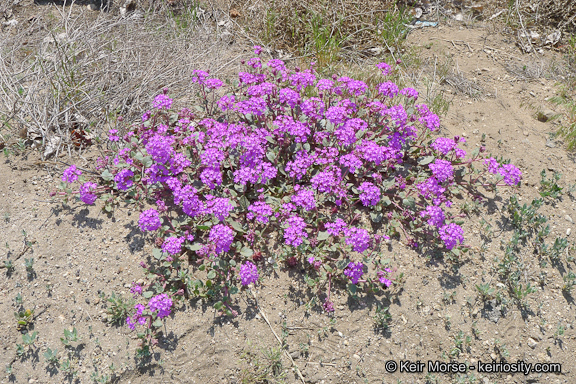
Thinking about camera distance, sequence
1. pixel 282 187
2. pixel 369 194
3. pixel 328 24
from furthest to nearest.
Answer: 1. pixel 328 24
2. pixel 282 187
3. pixel 369 194

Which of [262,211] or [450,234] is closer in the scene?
[262,211]

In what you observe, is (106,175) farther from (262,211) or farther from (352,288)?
(352,288)

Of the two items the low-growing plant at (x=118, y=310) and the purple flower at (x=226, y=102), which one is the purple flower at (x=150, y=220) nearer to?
the low-growing plant at (x=118, y=310)

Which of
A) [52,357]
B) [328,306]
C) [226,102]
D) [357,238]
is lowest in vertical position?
[328,306]

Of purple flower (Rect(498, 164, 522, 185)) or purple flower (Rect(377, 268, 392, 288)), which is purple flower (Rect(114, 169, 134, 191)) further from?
purple flower (Rect(498, 164, 522, 185))

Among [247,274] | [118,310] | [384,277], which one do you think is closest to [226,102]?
[247,274]

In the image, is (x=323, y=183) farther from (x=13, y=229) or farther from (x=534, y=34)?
(x=534, y=34)
